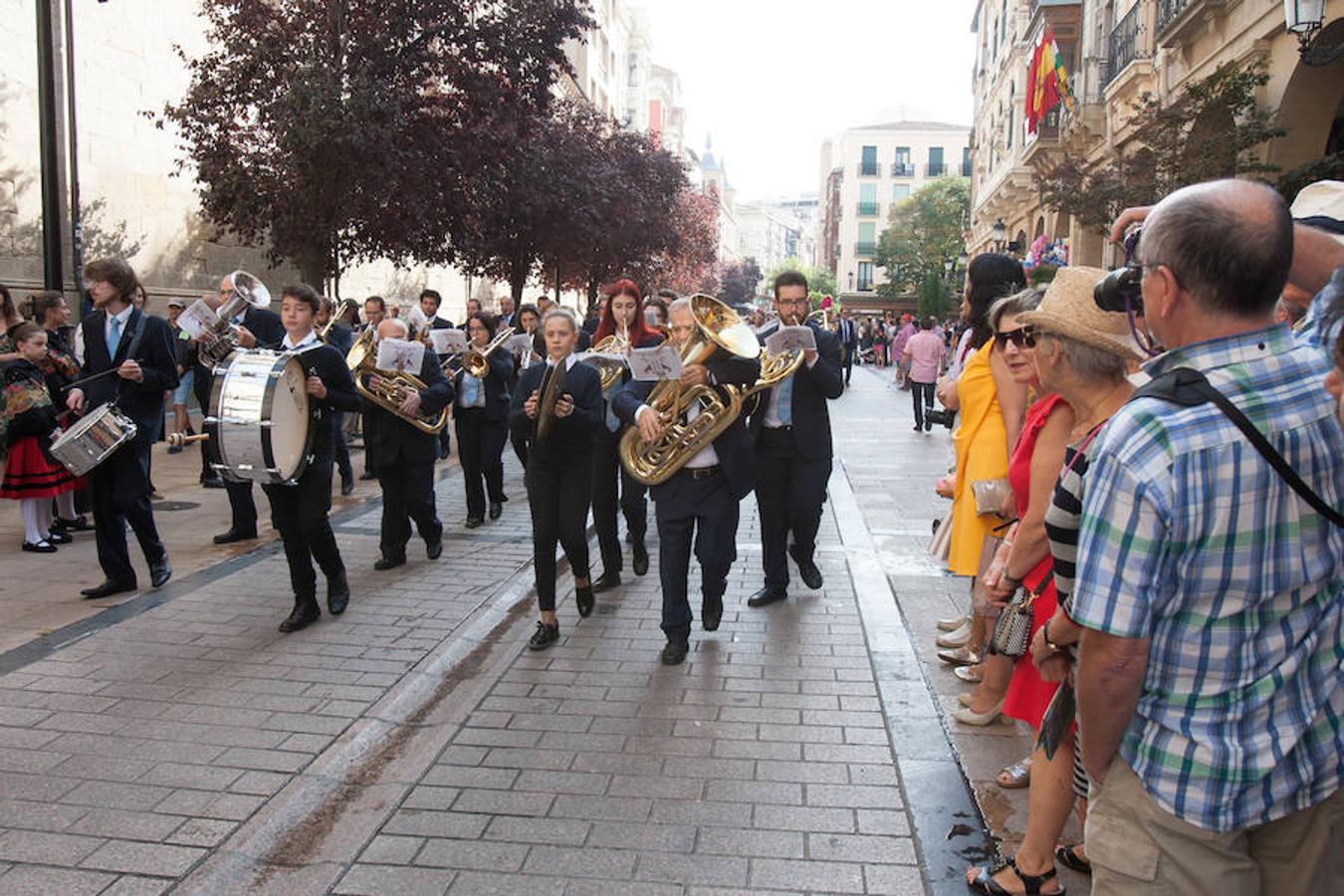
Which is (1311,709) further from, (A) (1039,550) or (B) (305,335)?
(B) (305,335)

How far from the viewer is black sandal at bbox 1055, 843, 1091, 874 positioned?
3408mm

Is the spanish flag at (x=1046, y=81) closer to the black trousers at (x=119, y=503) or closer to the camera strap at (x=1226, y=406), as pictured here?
the black trousers at (x=119, y=503)

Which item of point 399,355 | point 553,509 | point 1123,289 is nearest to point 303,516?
point 553,509

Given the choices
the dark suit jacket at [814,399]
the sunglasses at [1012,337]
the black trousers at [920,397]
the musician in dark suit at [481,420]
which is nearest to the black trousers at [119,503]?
the musician in dark suit at [481,420]

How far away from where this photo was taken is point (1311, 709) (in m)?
1.88

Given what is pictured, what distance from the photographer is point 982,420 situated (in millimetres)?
4738

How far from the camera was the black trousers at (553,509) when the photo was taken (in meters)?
5.79

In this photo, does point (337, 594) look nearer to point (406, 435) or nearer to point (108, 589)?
point (108, 589)

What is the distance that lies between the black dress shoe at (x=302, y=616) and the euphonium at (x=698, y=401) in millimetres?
2119

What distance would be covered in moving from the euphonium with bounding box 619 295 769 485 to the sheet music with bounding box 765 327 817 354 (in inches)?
22.1

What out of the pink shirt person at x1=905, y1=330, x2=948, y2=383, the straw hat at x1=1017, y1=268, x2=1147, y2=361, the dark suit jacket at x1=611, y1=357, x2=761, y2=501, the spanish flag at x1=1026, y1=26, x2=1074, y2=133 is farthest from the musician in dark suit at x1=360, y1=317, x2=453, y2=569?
the spanish flag at x1=1026, y1=26, x2=1074, y2=133

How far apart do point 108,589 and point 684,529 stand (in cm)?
379

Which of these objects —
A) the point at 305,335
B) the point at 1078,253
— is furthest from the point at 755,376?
the point at 1078,253

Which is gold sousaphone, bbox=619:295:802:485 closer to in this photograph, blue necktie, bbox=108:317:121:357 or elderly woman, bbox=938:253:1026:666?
elderly woman, bbox=938:253:1026:666
